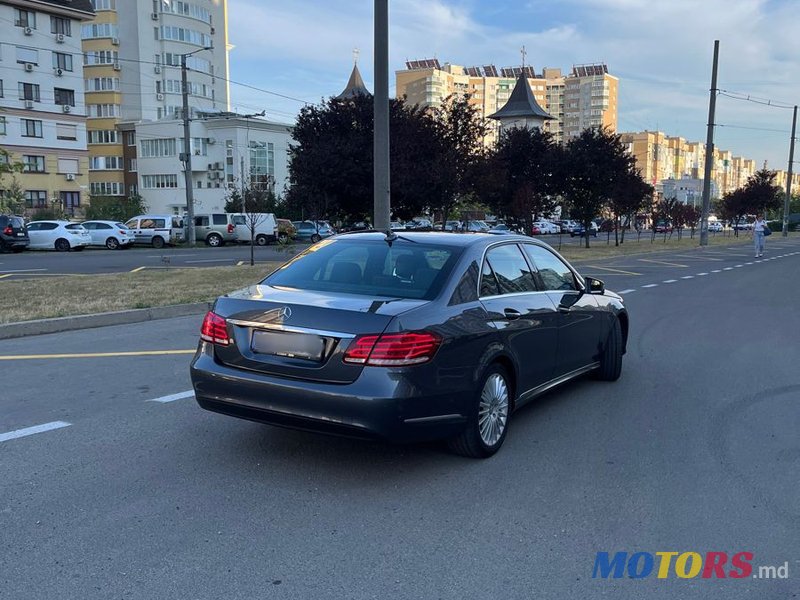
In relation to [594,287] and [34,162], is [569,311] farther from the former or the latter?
[34,162]

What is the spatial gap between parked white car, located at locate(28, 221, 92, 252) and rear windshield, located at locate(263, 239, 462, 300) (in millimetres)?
30803

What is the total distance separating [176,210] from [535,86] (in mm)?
127566

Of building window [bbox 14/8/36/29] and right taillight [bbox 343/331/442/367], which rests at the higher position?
building window [bbox 14/8/36/29]

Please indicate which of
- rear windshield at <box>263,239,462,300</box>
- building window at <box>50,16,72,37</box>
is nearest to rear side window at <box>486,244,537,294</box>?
rear windshield at <box>263,239,462,300</box>

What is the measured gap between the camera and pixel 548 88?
177 metres

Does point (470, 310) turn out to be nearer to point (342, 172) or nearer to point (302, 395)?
point (302, 395)

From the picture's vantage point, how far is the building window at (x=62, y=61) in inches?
2331

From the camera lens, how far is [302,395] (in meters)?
4.26

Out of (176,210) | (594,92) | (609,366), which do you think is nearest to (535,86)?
(594,92)

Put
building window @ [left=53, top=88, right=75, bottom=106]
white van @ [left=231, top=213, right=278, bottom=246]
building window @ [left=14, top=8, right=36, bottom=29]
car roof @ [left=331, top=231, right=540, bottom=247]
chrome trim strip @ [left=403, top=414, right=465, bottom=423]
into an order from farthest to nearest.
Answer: building window @ [left=53, top=88, right=75, bottom=106]
building window @ [left=14, top=8, right=36, bottom=29]
white van @ [left=231, top=213, right=278, bottom=246]
car roof @ [left=331, top=231, right=540, bottom=247]
chrome trim strip @ [left=403, top=414, right=465, bottom=423]

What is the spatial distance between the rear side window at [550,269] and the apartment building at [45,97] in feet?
183

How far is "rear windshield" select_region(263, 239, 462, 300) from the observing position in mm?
4797

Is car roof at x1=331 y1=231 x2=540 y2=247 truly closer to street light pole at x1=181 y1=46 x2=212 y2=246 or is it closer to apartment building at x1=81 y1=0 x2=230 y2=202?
street light pole at x1=181 y1=46 x2=212 y2=246

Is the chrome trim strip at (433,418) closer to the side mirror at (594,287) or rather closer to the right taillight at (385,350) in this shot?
the right taillight at (385,350)
